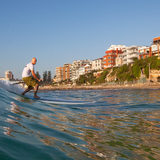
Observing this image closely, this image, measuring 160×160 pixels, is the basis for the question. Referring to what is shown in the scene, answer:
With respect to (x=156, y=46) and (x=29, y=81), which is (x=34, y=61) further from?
(x=156, y=46)

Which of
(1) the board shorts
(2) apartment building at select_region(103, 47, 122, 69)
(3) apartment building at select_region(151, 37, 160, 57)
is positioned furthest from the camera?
(2) apartment building at select_region(103, 47, 122, 69)

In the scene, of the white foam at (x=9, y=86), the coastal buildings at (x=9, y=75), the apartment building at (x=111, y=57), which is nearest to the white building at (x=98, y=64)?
the apartment building at (x=111, y=57)

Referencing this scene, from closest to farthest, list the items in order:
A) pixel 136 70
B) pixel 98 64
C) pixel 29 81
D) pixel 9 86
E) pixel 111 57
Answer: pixel 29 81
pixel 9 86
pixel 136 70
pixel 111 57
pixel 98 64

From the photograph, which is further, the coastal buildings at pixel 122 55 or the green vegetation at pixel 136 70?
the coastal buildings at pixel 122 55

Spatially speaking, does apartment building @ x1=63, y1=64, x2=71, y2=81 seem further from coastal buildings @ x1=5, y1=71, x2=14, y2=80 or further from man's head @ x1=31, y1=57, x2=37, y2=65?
man's head @ x1=31, y1=57, x2=37, y2=65

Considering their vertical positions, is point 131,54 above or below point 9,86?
above

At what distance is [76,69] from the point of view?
14625cm

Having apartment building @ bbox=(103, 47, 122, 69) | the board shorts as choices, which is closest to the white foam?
the board shorts

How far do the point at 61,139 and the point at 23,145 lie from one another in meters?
0.71

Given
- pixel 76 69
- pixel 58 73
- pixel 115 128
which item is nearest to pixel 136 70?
pixel 115 128

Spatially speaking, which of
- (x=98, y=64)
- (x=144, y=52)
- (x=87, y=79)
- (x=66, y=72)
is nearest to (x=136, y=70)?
(x=144, y=52)

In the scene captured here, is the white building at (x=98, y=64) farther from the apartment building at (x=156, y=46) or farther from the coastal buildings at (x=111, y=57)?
the apartment building at (x=156, y=46)

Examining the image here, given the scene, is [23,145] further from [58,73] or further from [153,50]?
[58,73]

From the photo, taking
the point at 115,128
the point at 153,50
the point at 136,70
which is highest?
the point at 153,50
